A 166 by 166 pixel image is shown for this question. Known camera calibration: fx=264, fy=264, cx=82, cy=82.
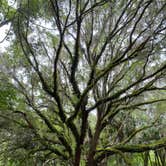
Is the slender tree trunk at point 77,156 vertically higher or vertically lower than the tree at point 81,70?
lower

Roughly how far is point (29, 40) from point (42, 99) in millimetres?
2068

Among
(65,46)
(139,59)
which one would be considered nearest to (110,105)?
(139,59)

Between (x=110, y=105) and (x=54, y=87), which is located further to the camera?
(x=110, y=105)

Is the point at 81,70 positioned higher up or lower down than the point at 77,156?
higher up

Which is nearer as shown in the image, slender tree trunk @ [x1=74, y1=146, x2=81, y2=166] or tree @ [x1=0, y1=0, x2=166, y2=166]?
tree @ [x1=0, y1=0, x2=166, y2=166]

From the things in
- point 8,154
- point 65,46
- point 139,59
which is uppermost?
point 65,46

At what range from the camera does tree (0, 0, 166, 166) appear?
561cm

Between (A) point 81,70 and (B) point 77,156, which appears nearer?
(B) point 77,156

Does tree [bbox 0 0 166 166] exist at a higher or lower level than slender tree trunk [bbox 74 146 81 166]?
higher

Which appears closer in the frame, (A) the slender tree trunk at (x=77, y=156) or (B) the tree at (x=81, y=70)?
(B) the tree at (x=81, y=70)

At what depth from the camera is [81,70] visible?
7.52m

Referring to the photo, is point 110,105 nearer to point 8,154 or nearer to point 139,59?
point 139,59

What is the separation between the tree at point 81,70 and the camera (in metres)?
5.61

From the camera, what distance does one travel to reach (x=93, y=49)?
7.10m
